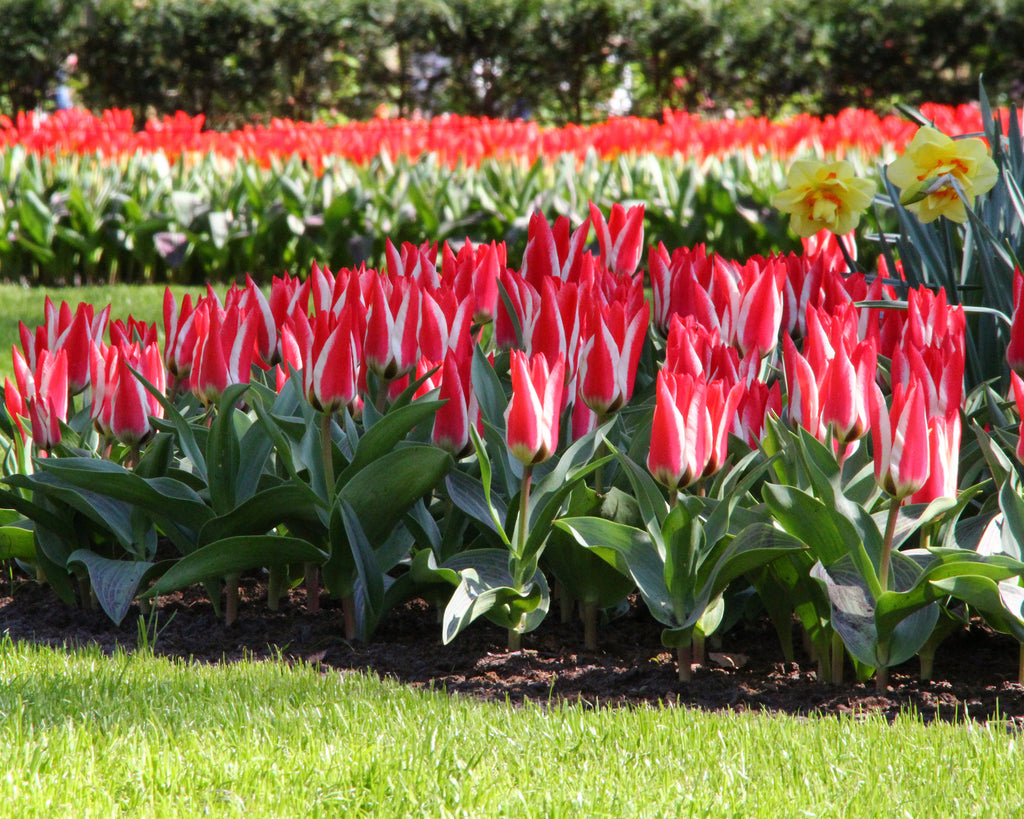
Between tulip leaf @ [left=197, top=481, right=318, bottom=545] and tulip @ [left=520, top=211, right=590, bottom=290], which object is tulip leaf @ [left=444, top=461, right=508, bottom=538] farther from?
tulip @ [left=520, top=211, right=590, bottom=290]

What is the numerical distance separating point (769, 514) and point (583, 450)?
0.44 m

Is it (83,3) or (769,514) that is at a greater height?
(83,3)

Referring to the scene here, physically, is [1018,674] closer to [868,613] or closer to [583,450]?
[868,613]

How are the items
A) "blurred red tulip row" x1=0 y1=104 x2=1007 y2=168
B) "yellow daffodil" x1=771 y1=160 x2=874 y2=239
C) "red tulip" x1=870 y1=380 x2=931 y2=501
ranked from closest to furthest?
"red tulip" x1=870 y1=380 x2=931 y2=501
"yellow daffodil" x1=771 y1=160 x2=874 y2=239
"blurred red tulip row" x1=0 y1=104 x2=1007 y2=168

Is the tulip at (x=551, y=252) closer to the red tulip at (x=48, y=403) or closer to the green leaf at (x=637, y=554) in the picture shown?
the green leaf at (x=637, y=554)

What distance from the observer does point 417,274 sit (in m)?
3.61

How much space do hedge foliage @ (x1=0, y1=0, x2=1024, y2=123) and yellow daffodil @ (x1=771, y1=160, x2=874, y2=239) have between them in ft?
43.8

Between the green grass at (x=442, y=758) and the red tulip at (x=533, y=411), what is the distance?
0.52 meters

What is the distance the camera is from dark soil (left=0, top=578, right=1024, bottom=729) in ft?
8.54

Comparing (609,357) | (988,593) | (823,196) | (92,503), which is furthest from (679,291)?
(92,503)

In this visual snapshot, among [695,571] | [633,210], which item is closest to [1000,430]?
[695,571]

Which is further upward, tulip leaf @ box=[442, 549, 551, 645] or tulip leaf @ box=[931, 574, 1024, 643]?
tulip leaf @ box=[931, 574, 1024, 643]

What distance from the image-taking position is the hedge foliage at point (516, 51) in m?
16.2

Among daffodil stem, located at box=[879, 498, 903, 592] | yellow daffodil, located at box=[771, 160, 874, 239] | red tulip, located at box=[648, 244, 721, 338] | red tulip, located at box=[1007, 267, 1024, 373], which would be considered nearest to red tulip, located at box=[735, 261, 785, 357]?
red tulip, located at box=[648, 244, 721, 338]
